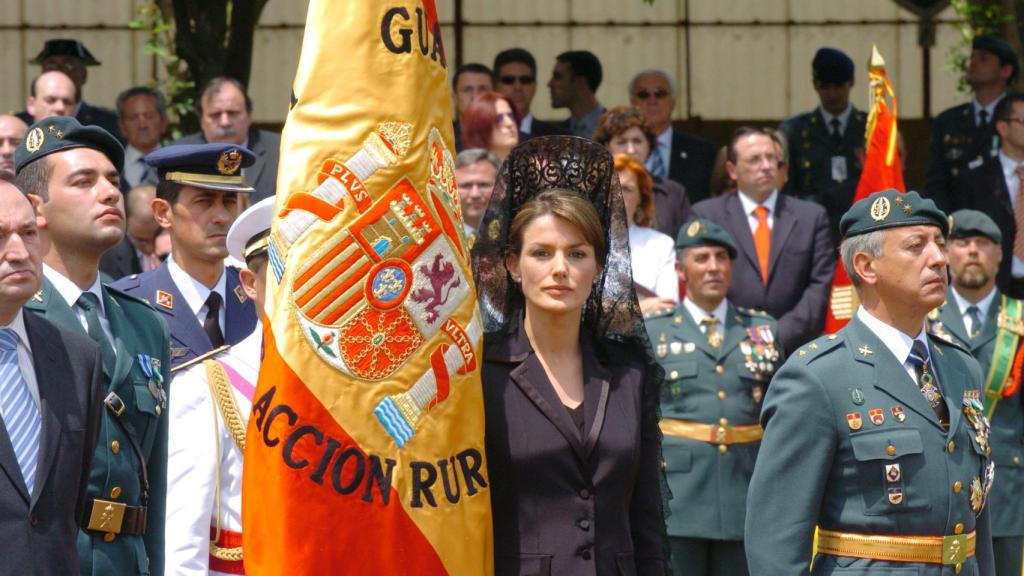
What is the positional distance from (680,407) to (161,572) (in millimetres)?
3311

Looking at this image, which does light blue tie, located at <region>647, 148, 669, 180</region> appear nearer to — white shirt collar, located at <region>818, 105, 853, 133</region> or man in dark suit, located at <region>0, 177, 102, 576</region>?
white shirt collar, located at <region>818, 105, 853, 133</region>

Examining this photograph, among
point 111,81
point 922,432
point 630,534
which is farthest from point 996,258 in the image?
point 111,81

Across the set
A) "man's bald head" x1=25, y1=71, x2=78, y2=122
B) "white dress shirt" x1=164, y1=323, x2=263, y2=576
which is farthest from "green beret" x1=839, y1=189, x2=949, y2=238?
"man's bald head" x1=25, y1=71, x2=78, y2=122

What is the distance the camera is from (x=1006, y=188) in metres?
9.80

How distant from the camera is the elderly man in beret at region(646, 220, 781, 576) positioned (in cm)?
742

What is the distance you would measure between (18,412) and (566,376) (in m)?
1.52

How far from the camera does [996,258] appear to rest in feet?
27.6

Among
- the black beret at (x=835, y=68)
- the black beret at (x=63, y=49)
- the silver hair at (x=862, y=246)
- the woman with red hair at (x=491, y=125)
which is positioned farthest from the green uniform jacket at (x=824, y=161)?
the silver hair at (x=862, y=246)

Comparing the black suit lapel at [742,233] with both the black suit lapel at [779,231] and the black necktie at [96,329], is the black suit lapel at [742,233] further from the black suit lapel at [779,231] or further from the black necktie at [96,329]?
the black necktie at [96,329]

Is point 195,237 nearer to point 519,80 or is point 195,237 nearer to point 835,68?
point 519,80

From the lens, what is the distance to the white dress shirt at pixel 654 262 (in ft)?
26.9

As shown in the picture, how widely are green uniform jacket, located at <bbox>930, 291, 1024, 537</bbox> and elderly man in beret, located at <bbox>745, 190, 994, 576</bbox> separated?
8.57 feet

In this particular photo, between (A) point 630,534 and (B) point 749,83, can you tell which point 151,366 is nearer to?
(A) point 630,534

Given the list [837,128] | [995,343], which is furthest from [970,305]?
[837,128]
